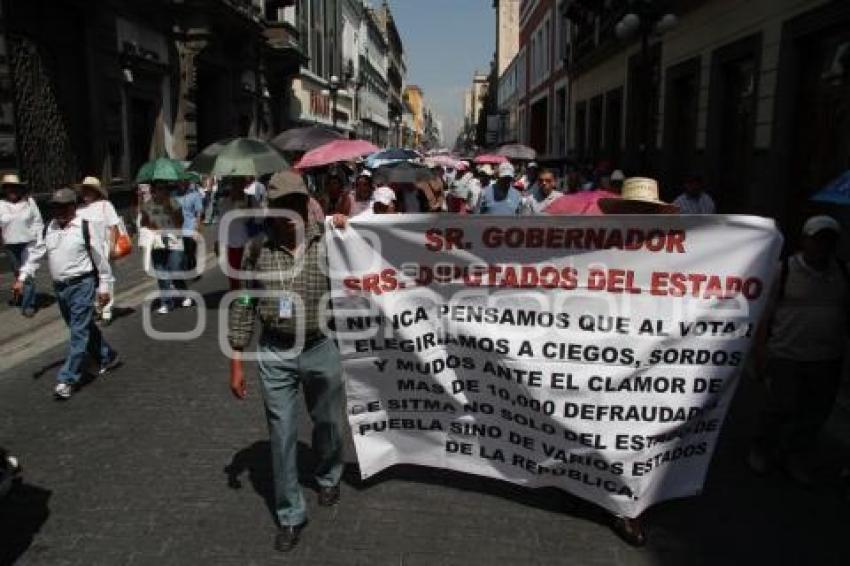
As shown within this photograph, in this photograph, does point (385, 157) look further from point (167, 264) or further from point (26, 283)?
point (26, 283)

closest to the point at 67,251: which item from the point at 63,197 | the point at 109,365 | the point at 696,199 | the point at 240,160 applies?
the point at 63,197

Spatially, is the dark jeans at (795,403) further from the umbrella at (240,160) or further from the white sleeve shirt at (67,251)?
the umbrella at (240,160)

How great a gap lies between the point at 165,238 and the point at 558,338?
276 inches

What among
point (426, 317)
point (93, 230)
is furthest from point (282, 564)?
point (93, 230)

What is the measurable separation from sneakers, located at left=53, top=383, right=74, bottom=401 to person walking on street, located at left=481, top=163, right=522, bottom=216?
5.56 metres

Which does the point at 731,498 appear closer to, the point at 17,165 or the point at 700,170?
the point at 700,170

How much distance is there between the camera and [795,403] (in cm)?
466

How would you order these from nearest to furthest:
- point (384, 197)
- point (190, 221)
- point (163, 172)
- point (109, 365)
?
point (109, 365)
point (384, 197)
point (163, 172)
point (190, 221)

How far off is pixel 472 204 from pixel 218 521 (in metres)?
12.4

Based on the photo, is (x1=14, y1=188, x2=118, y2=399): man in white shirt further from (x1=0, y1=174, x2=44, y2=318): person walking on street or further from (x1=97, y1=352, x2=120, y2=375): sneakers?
(x1=0, y1=174, x2=44, y2=318): person walking on street

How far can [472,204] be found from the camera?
15.9 meters

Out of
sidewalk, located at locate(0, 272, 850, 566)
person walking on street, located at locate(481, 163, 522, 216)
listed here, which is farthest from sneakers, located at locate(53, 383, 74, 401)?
person walking on street, located at locate(481, 163, 522, 216)

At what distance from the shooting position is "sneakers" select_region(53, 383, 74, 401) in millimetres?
6152

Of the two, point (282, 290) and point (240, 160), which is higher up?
point (240, 160)
